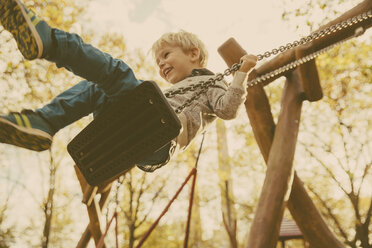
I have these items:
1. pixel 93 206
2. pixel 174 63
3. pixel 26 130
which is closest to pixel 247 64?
pixel 174 63

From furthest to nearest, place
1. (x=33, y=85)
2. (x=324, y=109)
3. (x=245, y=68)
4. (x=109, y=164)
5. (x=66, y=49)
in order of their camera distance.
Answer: (x=324, y=109)
(x=33, y=85)
(x=245, y=68)
(x=109, y=164)
(x=66, y=49)

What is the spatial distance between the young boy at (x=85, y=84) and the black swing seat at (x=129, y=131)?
0.14m

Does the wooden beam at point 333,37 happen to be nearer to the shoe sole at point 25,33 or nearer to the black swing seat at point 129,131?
the black swing seat at point 129,131

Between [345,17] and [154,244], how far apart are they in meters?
15.4

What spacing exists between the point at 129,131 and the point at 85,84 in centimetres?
51

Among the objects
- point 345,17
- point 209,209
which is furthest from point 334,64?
point 209,209

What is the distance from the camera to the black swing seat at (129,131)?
1704mm

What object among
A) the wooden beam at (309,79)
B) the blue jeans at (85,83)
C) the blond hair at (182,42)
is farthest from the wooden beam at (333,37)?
the blue jeans at (85,83)

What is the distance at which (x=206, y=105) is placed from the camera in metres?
2.36

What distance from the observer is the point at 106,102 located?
76.3 inches

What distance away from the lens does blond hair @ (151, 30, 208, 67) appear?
2643mm

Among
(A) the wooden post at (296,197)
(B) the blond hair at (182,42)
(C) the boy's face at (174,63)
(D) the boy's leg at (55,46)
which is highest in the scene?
(B) the blond hair at (182,42)

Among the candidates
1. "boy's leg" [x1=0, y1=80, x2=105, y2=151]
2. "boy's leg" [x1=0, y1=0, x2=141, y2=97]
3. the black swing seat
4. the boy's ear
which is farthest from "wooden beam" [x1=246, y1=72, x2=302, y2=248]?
"boy's leg" [x1=0, y1=0, x2=141, y2=97]

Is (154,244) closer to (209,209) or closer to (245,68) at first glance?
(209,209)
